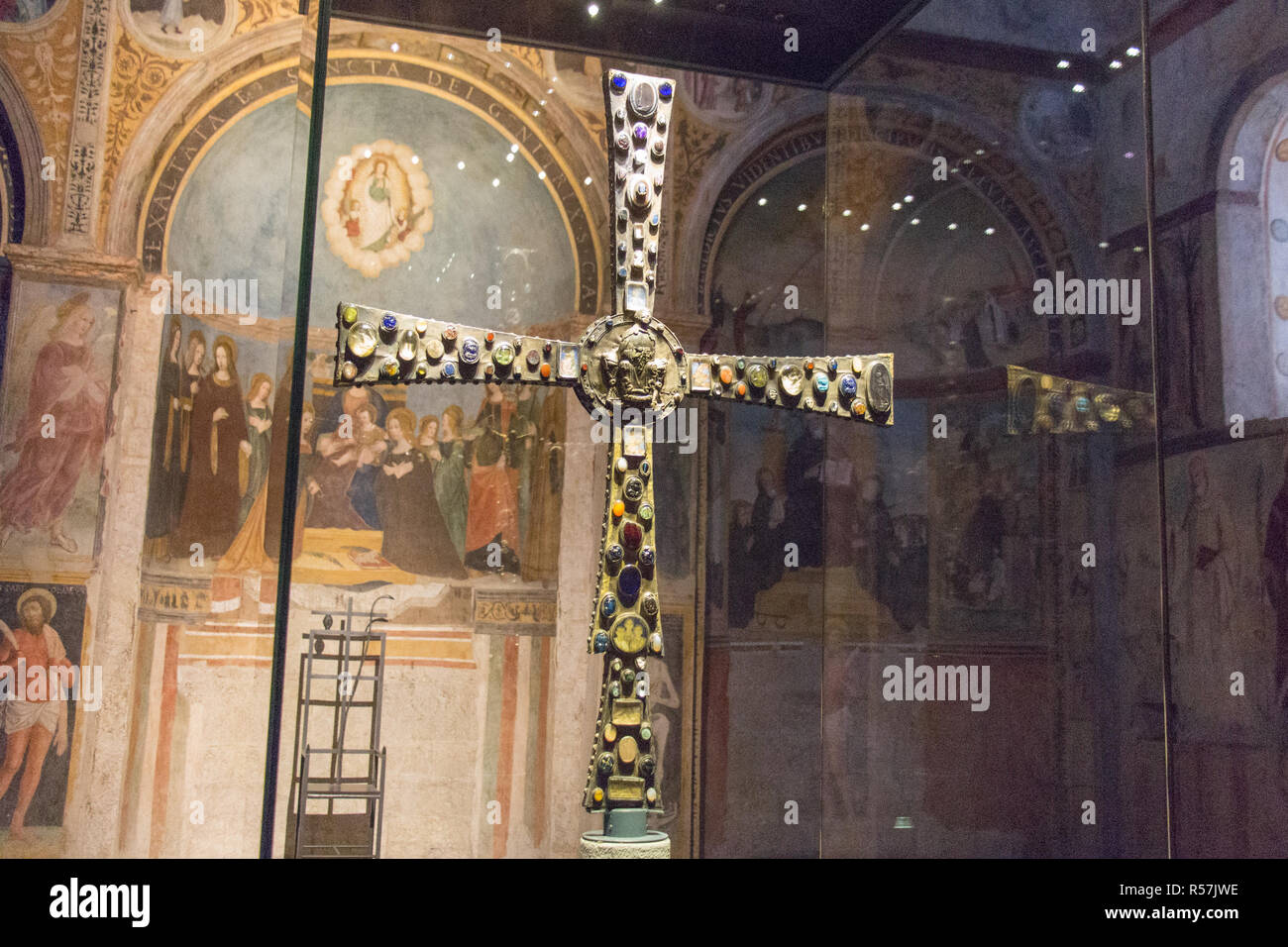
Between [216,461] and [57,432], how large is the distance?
67 cm

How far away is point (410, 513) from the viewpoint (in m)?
4.63

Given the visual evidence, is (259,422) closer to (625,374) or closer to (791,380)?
(625,374)

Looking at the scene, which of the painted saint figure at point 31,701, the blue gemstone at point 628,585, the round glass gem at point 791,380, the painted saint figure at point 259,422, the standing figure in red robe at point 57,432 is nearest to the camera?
the blue gemstone at point 628,585

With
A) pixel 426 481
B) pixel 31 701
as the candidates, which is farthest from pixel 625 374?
pixel 31 701

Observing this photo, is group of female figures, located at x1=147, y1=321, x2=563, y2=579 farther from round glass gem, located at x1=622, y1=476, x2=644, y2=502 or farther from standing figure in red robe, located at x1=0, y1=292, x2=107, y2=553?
round glass gem, located at x1=622, y1=476, x2=644, y2=502

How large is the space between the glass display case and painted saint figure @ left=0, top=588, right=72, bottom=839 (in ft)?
0.07

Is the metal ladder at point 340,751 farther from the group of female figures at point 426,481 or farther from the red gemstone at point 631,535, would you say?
the red gemstone at point 631,535

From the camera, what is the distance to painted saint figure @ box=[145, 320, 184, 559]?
16.9 ft

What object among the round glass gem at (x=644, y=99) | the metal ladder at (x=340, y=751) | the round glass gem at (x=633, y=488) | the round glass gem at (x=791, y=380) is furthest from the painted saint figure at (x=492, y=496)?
the round glass gem at (x=644, y=99)

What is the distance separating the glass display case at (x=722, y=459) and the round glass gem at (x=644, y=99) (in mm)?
26

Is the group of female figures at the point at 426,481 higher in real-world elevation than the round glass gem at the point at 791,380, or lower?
lower

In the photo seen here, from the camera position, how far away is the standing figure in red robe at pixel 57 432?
192 inches

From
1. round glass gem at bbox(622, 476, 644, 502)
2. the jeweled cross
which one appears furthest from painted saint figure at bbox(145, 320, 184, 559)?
round glass gem at bbox(622, 476, 644, 502)

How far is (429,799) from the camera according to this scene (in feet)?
13.7
